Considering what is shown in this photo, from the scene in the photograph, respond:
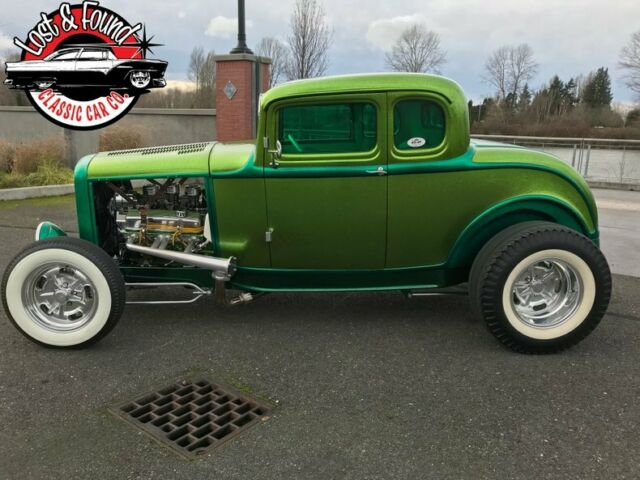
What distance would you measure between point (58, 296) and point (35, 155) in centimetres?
980

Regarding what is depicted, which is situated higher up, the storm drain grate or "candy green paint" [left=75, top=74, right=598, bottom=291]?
"candy green paint" [left=75, top=74, right=598, bottom=291]

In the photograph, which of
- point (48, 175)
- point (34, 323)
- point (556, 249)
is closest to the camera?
point (556, 249)

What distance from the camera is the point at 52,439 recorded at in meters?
2.79

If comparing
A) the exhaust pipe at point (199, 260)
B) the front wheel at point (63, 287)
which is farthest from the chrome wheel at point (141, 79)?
the front wheel at point (63, 287)

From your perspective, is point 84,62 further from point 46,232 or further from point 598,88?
point 598,88

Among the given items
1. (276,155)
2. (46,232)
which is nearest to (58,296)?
(46,232)

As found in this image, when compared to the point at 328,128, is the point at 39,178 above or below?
below

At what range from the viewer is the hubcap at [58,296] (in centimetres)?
382

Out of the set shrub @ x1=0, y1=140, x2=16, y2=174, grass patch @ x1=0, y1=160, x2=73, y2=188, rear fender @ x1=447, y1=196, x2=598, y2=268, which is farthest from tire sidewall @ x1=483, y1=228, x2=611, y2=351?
shrub @ x1=0, y1=140, x2=16, y2=174

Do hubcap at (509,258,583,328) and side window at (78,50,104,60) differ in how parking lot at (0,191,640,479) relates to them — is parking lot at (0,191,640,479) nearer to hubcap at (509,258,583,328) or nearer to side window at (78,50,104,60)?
hubcap at (509,258,583,328)

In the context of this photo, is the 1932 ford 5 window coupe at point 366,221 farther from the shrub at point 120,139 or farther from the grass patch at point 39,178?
the shrub at point 120,139

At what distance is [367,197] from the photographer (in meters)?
3.87

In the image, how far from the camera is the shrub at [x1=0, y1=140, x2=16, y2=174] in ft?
39.9

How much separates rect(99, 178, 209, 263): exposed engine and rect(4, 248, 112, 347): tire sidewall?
23.6 inches
